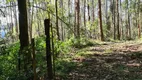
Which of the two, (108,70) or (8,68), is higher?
(8,68)

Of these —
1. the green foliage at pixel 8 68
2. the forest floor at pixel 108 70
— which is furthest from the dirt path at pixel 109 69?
the green foliage at pixel 8 68

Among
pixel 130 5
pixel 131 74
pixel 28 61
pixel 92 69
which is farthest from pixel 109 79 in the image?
pixel 130 5

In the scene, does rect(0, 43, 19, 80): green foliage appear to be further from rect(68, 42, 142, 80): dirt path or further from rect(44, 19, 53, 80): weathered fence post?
rect(68, 42, 142, 80): dirt path

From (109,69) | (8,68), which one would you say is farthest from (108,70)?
(8,68)

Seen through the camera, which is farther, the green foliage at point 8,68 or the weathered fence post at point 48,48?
the green foliage at point 8,68

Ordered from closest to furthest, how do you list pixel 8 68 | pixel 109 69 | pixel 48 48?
pixel 48 48
pixel 8 68
pixel 109 69

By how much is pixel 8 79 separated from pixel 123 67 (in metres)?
4.08

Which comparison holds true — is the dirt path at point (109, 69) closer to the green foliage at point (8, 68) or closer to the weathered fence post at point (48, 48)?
the weathered fence post at point (48, 48)

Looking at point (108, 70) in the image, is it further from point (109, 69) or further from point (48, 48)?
point (48, 48)

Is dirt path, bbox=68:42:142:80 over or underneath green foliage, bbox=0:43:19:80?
underneath

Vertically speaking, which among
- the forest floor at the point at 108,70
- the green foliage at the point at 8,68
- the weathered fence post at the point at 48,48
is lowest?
the forest floor at the point at 108,70

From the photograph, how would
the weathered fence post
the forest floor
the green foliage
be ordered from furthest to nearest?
the forest floor
the green foliage
the weathered fence post

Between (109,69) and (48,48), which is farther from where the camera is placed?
(109,69)

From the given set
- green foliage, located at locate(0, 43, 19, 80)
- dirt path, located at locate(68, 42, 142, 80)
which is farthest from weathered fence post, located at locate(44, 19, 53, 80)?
dirt path, located at locate(68, 42, 142, 80)
